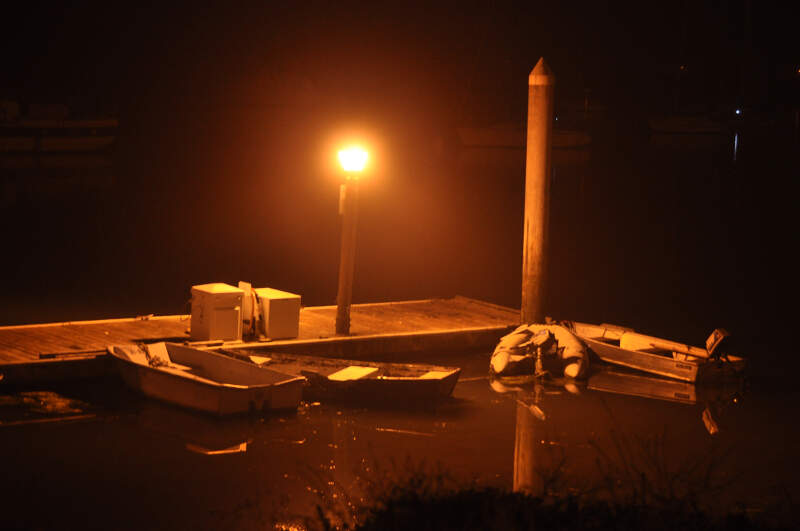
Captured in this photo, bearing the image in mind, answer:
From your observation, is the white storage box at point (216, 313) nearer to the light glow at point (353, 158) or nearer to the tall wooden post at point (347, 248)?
the tall wooden post at point (347, 248)

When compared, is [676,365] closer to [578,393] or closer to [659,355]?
[659,355]

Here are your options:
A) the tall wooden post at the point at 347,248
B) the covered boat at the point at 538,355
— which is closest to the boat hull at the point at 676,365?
the covered boat at the point at 538,355

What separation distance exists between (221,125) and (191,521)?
62357 millimetres

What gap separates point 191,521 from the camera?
10102 mm

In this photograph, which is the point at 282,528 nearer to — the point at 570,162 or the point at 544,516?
the point at 544,516

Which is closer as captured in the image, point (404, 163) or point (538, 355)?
point (538, 355)

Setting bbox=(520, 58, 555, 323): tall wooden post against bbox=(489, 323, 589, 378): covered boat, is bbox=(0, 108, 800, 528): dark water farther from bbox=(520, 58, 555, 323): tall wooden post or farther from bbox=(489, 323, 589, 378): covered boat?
bbox=(520, 58, 555, 323): tall wooden post

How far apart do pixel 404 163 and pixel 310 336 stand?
1651 inches

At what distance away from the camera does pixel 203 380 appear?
1326 cm

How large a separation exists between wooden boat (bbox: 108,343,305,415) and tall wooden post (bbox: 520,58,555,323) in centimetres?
Answer: 512

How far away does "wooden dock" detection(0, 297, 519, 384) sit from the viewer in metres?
14.4

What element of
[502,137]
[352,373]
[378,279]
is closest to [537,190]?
[352,373]

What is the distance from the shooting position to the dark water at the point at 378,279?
11438 millimetres

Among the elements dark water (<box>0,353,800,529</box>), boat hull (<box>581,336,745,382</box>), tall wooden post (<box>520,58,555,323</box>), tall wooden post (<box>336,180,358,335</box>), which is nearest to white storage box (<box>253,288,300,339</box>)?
tall wooden post (<box>336,180,358,335</box>)
